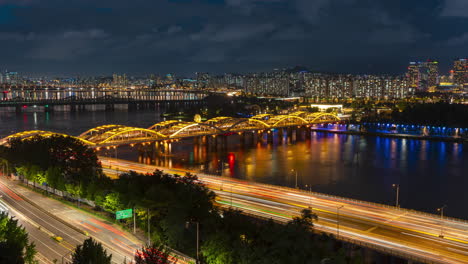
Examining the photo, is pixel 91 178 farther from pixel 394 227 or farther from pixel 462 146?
pixel 462 146

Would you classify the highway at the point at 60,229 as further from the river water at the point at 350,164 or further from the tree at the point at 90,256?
the river water at the point at 350,164

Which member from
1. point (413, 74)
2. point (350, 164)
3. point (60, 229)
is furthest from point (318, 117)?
point (413, 74)

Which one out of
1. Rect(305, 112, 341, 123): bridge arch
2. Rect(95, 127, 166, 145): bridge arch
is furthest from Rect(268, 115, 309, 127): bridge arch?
Rect(95, 127, 166, 145): bridge arch

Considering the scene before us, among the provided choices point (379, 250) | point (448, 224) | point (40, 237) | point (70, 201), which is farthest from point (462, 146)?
point (40, 237)

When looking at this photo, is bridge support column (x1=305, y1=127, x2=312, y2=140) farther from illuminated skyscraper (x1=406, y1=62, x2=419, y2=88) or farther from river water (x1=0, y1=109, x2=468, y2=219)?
illuminated skyscraper (x1=406, y1=62, x2=419, y2=88)

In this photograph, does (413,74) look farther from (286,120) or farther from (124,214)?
(124,214)

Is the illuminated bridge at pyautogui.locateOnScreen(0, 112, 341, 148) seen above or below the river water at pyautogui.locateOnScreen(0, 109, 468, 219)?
above
